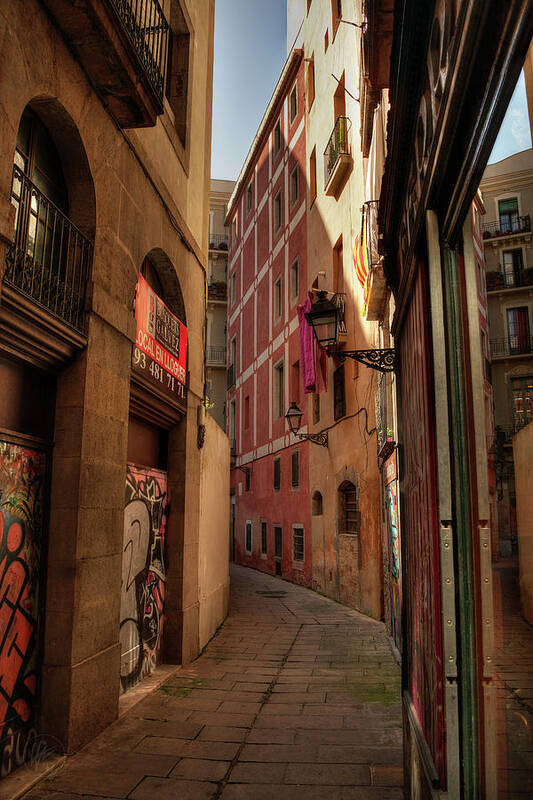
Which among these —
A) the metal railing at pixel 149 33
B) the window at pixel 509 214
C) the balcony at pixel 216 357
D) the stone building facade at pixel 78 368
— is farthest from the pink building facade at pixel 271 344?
the window at pixel 509 214

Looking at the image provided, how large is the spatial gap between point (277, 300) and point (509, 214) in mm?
20113

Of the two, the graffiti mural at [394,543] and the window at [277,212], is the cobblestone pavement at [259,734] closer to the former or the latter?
the graffiti mural at [394,543]

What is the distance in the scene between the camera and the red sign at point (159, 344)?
23.1 ft

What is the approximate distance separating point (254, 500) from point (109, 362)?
60.6ft

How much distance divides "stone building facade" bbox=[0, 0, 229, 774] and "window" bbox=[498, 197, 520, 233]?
3.13 metres

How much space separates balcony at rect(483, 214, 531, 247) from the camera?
6.22 ft

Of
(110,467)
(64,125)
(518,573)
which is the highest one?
(64,125)

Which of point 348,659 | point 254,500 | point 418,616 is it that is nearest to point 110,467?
point 418,616

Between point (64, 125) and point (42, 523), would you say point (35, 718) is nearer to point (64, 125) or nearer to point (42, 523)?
point (42, 523)

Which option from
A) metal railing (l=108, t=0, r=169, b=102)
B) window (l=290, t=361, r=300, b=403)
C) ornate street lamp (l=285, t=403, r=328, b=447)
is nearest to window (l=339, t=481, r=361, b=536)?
ornate street lamp (l=285, t=403, r=328, b=447)

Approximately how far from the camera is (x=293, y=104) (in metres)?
21.9

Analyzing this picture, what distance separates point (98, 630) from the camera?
18.0 ft

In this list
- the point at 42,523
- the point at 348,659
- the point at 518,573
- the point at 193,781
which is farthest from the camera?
the point at 348,659

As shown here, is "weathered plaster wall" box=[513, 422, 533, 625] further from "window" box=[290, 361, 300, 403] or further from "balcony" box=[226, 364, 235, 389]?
"balcony" box=[226, 364, 235, 389]
